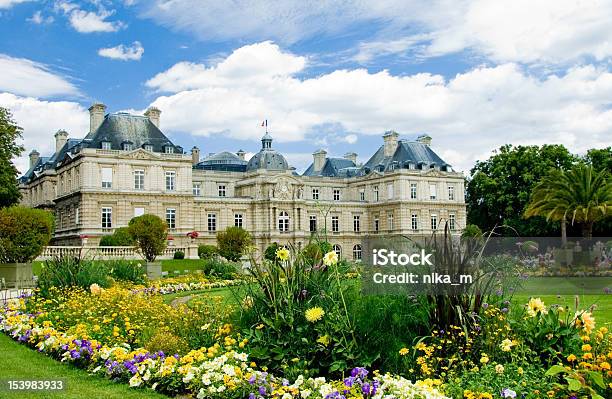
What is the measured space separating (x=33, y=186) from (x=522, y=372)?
67287mm

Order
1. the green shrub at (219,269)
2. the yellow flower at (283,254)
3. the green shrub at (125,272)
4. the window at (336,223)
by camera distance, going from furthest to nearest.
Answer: the window at (336,223) → the green shrub at (219,269) → the green shrub at (125,272) → the yellow flower at (283,254)

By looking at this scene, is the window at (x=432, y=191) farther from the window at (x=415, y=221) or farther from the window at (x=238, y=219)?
the window at (x=238, y=219)

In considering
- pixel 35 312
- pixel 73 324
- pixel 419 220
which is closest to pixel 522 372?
pixel 73 324

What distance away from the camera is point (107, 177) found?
164 ft

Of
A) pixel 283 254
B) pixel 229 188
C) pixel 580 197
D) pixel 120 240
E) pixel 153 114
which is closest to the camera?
pixel 283 254

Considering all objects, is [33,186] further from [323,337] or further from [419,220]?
[323,337]

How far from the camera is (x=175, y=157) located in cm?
5275

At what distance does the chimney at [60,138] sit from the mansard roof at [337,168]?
1045 inches

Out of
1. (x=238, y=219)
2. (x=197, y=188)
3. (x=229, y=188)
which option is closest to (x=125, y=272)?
(x=238, y=219)

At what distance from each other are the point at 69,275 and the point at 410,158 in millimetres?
52512

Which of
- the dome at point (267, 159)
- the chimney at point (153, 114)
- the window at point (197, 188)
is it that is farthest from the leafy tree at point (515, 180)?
the chimney at point (153, 114)

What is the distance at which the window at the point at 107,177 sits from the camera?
50000mm

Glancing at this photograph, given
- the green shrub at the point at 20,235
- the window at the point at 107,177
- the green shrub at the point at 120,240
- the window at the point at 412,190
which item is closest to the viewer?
the green shrub at the point at 20,235

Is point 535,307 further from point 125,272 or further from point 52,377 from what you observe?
point 125,272
